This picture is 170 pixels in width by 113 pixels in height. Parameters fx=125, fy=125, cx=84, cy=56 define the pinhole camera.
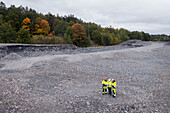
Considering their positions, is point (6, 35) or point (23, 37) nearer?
point (6, 35)

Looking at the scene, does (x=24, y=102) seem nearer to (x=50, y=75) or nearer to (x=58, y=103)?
(x=58, y=103)

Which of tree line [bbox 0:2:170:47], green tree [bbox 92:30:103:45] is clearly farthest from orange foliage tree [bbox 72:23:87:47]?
green tree [bbox 92:30:103:45]

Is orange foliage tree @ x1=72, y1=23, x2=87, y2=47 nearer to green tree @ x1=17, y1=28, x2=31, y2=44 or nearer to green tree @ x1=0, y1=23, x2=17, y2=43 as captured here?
green tree @ x1=17, y1=28, x2=31, y2=44

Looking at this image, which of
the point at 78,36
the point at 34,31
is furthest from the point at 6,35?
the point at 78,36

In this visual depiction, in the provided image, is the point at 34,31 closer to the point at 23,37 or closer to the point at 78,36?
the point at 23,37

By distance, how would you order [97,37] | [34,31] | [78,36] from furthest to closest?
[97,37]
[34,31]
[78,36]

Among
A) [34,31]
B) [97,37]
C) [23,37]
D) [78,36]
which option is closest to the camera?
[23,37]

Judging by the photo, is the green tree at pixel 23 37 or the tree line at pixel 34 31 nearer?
the green tree at pixel 23 37

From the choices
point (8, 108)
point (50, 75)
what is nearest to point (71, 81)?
point (50, 75)

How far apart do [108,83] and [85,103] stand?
70.0 inches

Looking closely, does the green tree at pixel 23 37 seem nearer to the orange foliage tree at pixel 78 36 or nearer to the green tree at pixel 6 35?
the green tree at pixel 6 35

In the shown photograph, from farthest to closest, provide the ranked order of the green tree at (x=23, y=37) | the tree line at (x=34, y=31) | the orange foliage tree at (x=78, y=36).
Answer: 1. the orange foliage tree at (x=78, y=36)
2. the tree line at (x=34, y=31)
3. the green tree at (x=23, y=37)

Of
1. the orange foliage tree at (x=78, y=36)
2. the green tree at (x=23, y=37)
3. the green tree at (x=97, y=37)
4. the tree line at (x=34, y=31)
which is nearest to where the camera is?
the green tree at (x=23, y=37)

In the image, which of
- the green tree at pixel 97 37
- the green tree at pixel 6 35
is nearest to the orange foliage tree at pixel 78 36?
the green tree at pixel 97 37
